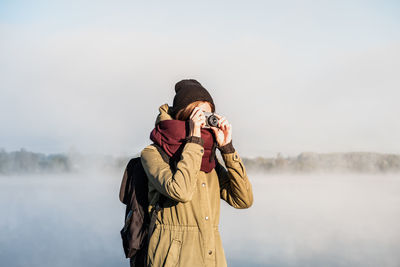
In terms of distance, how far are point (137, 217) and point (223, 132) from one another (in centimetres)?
73

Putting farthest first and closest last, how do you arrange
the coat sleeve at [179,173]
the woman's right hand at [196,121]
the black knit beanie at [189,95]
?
the black knit beanie at [189,95] < the woman's right hand at [196,121] < the coat sleeve at [179,173]

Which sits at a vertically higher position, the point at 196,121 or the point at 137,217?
the point at 196,121

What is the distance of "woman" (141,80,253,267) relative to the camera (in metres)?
2.48

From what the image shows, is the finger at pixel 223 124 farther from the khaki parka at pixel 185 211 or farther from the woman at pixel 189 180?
the khaki parka at pixel 185 211

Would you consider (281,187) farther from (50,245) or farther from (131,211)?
(131,211)

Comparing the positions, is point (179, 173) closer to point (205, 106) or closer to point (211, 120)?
point (211, 120)

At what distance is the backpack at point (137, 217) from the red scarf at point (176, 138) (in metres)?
0.05

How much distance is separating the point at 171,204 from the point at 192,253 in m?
0.30

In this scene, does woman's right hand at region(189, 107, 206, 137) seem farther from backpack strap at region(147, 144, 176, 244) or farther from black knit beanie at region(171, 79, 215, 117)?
backpack strap at region(147, 144, 176, 244)

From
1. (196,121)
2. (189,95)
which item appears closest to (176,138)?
(196,121)

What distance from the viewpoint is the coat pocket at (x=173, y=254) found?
248 cm

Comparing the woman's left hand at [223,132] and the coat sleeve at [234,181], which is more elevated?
the woman's left hand at [223,132]

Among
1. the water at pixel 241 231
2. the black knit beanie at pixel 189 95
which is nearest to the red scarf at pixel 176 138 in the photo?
the black knit beanie at pixel 189 95

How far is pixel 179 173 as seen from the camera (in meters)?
2.45
